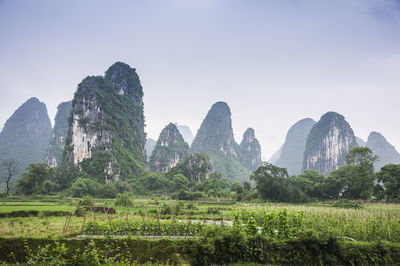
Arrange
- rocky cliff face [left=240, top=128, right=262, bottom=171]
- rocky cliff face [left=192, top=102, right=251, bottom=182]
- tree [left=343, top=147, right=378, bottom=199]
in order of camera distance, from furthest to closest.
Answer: rocky cliff face [left=240, top=128, right=262, bottom=171] < rocky cliff face [left=192, top=102, right=251, bottom=182] < tree [left=343, top=147, right=378, bottom=199]

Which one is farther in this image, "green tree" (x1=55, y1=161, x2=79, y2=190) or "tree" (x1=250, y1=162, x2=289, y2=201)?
"green tree" (x1=55, y1=161, x2=79, y2=190)

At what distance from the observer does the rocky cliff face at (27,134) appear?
A: 103 meters

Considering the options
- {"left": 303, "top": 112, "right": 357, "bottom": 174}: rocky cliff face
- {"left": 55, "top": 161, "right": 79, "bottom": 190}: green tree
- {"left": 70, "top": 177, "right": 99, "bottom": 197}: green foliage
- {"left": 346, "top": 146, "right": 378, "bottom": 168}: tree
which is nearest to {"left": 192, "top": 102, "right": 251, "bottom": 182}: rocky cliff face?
{"left": 303, "top": 112, "right": 357, "bottom": 174}: rocky cliff face

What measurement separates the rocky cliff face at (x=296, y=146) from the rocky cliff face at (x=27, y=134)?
157m

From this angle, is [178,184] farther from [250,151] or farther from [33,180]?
[250,151]

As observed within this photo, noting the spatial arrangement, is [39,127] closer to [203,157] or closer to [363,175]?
[203,157]

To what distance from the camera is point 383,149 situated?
436 feet

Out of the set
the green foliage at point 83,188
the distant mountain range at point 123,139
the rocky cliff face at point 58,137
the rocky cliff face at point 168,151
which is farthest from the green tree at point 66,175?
the rocky cliff face at point 58,137

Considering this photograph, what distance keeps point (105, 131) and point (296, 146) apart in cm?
16024

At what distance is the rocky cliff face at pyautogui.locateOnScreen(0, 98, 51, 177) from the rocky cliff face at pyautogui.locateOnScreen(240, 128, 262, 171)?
105028 millimetres

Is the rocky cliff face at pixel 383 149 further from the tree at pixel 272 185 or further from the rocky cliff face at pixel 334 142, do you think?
the tree at pixel 272 185

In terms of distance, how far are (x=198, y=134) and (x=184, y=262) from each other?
126118 millimetres

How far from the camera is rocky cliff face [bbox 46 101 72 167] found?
91125 millimetres

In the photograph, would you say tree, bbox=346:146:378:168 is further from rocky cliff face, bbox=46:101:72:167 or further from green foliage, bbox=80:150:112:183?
rocky cliff face, bbox=46:101:72:167
